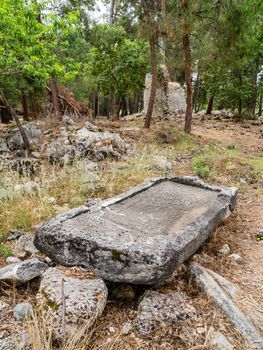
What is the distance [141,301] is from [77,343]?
0.50m

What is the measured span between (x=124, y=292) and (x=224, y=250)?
1206mm

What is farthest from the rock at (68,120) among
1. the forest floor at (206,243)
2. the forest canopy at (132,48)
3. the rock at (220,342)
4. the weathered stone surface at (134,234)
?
the rock at (220,342)

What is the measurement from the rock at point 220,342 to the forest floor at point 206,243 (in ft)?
0.11

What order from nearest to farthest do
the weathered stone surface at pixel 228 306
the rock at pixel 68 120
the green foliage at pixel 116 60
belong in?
the weathered stone surface at pixel 228 306, the rock at pixel 68 120, the green foliage at pixel 116 60

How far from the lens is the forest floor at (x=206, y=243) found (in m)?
1.66

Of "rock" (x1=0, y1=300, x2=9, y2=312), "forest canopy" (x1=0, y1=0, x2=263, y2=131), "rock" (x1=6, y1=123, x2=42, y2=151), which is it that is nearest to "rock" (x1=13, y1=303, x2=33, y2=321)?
"rock" (x1=0, y1=300, x2=9, y2=312)

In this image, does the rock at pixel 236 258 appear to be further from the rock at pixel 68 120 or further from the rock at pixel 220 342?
the rock at pixel 68 120

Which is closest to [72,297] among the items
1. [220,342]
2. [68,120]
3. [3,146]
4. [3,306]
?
[3,306]

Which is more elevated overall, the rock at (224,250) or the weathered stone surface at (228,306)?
the weathered stone surface at (228,306)

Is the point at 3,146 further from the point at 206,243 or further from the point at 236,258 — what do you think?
the point at 236,258

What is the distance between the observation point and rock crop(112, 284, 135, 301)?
1.94 metres

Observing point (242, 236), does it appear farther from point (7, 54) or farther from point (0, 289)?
point (7, 54)

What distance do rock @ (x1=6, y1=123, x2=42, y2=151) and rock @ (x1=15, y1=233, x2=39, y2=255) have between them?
15.0ft

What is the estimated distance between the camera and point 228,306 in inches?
72.5
